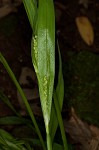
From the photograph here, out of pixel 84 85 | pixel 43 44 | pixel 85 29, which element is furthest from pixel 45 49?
pixel 85 29

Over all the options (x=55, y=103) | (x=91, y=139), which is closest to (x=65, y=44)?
(x=91, y=139)

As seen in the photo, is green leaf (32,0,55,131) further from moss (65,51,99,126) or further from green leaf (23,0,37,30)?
moss (65,51,99,126)

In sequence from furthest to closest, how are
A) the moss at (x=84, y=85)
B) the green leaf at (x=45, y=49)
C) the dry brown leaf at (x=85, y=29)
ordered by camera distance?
the dry brown leaf at (x=85, y=29)
the moss at (x=84, y=85)
the green leaf at (x=45, y=49)

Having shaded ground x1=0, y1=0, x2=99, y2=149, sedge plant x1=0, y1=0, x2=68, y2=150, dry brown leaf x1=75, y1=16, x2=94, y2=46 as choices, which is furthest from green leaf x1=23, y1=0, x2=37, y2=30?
dry brown leaf x1=75, y1=16, x2=94, y2=46

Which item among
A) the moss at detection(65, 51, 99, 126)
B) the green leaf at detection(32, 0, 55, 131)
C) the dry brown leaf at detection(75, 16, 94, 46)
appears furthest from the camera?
the dry brown leaf at detection(75, 16, 94, 46)

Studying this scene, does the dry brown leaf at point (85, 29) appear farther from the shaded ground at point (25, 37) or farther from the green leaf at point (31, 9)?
the green leaf at point (31, 9)

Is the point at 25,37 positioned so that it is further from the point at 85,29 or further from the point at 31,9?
the point at 31,9

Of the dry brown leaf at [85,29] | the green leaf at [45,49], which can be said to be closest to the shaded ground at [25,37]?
the dry brown leaf at [85,29]
